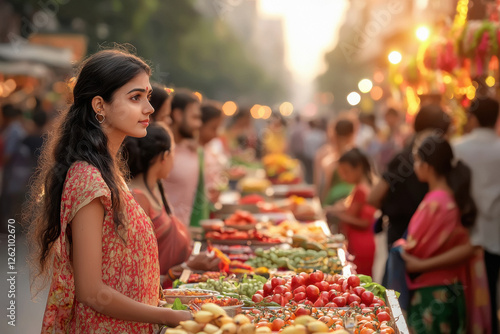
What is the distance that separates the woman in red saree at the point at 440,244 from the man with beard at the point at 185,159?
215 centimetres

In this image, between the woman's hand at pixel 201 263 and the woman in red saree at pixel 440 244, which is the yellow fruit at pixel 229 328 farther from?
the woman in red saree at pixel 440 244

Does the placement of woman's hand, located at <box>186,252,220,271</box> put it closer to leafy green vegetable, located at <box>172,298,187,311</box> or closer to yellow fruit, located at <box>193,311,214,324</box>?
leafy green vegetable, located at <box>172,298,187,311</box>

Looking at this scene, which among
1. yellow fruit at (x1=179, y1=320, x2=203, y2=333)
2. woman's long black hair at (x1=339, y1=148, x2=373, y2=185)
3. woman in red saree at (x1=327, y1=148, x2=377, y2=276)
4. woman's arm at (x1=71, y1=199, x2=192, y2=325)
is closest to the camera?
woman's arm at (x1=71, y1=199, x2=192, y2=325)

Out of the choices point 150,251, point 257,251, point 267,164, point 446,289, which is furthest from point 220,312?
point 267,164

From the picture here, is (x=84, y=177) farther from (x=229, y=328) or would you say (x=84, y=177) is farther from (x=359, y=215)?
(x=359, y=215)

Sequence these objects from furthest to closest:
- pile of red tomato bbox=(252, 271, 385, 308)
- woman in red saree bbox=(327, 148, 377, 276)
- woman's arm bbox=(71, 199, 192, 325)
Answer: woman in red saree bbox=(327, 148, 377, 276), pile of red tomato bbox=(252, 271, 385, 308), woman's arm bbox=(71, 199, 192, 325)

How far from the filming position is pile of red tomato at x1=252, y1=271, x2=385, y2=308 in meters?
4.26

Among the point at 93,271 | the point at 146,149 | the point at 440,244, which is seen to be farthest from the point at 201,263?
the point at 93,271

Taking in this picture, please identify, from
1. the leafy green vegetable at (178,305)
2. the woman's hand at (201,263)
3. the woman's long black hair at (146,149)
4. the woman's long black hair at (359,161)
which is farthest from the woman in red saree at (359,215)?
the leafy green vegetable at (178,305)

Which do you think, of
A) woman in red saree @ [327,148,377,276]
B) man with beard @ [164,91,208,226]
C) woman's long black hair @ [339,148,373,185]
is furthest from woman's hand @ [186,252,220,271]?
woman's long black hair @ [339,148,373,185]

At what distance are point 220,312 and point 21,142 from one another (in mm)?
8956

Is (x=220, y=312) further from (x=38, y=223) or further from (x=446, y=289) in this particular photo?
(x=446, y=289)

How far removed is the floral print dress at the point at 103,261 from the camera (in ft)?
10.2

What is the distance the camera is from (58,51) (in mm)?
27156
